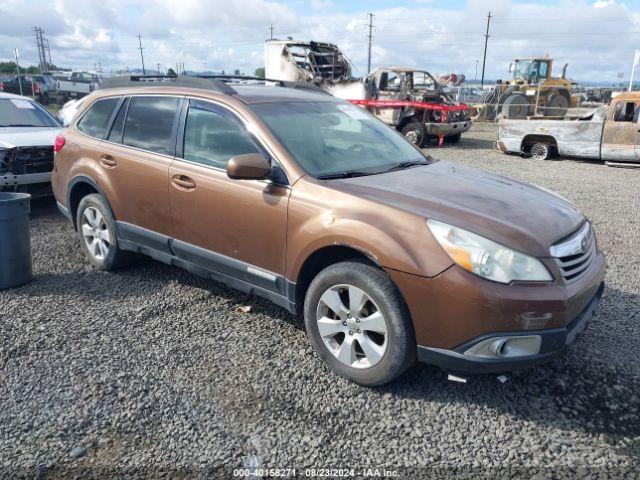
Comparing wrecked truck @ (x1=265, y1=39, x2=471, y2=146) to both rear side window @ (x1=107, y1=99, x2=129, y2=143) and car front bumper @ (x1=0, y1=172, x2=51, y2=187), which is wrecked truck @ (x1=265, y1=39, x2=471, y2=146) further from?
rear side window @ (x1=107, y1=99, x2=129, y2=143)

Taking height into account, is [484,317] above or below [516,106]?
below

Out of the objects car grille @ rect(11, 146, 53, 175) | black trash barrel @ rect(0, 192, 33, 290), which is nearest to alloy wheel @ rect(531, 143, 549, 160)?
car grille @ rect(11, 146, 53, 175)

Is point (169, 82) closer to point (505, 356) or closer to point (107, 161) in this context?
point (107, 161)

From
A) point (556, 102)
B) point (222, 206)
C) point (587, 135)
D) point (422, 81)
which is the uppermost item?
point (422, 81)

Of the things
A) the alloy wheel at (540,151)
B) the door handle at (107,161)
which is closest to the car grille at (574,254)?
the door handle at (107,161)

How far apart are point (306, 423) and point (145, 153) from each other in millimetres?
2685

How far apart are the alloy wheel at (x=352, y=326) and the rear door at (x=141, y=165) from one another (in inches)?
66.5

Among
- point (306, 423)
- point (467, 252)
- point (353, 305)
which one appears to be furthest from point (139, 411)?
point (467, 252)

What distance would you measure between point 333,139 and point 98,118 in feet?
8.37

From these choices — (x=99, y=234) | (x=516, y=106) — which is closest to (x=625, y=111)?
(x=516, y=106)

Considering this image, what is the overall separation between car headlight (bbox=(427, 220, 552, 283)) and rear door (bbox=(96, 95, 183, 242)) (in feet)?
7.89

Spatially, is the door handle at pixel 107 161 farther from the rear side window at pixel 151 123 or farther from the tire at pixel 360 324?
the tire at pixel 360 324

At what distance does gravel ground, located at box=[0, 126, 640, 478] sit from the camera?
106 inches

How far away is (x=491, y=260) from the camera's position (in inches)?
110
